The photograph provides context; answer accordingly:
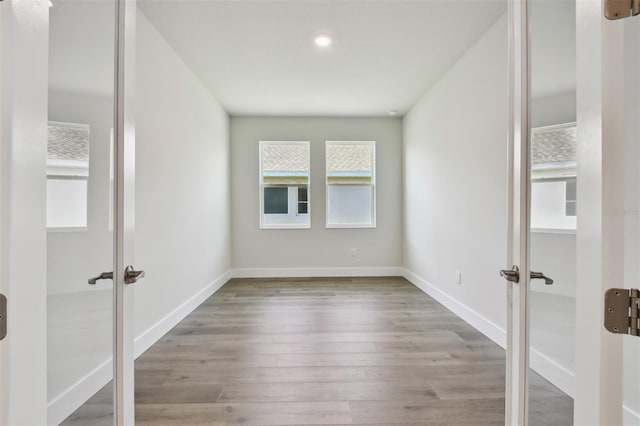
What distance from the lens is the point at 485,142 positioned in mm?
2510

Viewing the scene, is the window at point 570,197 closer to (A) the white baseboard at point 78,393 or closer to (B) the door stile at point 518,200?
(B) the door stile at point 518,200

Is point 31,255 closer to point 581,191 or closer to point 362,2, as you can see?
point 581,191

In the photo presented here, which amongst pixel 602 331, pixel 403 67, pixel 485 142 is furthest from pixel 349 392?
pixel 403 67

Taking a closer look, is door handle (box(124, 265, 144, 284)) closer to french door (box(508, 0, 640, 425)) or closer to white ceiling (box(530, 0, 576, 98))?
french door (box(508, 0, 640, 425))

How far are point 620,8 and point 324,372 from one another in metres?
2.08

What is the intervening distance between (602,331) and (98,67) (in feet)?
5.50

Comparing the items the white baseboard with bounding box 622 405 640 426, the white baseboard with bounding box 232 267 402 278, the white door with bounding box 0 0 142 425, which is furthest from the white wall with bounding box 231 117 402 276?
the white baseboard with bounding box 622 405 640 426

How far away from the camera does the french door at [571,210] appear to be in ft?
2.07

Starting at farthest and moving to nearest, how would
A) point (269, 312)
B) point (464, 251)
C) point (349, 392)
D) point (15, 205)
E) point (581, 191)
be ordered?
point (269, 312) < point (464, 251) < point (349, 392) < point (581, 191) < point (15, 205)

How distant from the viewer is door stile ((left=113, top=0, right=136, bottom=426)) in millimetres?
1006

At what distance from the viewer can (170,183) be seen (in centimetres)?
267

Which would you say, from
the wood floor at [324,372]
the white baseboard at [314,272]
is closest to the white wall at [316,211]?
the white baseboard at [314,272]

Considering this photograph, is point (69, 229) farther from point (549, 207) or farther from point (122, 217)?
point (549, 207)

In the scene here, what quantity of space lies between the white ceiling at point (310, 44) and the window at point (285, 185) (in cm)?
91
